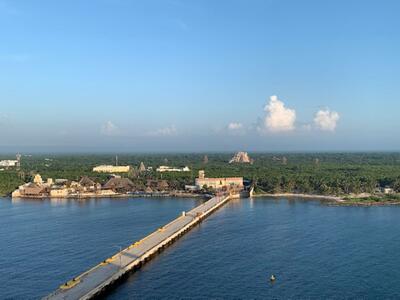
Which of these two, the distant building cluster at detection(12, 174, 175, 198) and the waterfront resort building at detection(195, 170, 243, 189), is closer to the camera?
the distant building cluster at detection(12, 174, 175, 198)

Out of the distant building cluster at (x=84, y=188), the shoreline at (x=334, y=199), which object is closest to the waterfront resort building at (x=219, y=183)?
the distant building cluster at (x=84, y=188)

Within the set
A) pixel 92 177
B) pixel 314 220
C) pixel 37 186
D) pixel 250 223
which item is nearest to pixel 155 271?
pixel 250 223

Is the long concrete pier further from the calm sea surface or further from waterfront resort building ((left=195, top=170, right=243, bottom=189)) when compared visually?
waterfront resort building ((left=195, top=170, right=243, bottom=189))

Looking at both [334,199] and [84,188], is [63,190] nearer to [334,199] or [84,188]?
[84,188]

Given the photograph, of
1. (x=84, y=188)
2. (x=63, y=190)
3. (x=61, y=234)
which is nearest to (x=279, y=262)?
(x=61, y=234)

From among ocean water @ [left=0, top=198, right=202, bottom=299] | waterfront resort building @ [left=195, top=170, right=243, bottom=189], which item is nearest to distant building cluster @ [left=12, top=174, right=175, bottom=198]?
ocean water @ [left=0, top=198, right=202, bottom=299]

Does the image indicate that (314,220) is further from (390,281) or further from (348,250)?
(390,281)

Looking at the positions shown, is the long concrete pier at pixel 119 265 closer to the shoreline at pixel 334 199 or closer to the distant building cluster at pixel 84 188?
the shoreline at pixel 334 199
